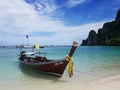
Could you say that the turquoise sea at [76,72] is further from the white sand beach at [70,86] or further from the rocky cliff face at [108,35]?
the rocky cliff face at [108,35]

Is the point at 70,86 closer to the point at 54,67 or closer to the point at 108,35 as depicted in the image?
the point at 54,67


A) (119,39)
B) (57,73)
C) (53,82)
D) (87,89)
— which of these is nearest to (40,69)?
(57,73)

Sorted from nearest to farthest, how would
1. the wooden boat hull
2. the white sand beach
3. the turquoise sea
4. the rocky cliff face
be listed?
the white sand beach → the wooden boat hull → the turquoise sea → the rocky cliff face

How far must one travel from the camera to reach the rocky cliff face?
413 feet

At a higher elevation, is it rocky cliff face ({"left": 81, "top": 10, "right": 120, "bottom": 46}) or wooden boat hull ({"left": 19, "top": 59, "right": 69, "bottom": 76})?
rocky cliff face ({"left": 81, "top": 10, "right": 120, "bottom": 46})

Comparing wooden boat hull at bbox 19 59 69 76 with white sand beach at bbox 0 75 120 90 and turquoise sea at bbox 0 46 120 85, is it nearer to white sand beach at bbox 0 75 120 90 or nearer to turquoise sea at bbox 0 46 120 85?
turquoise sea at bbox 0 46 120 85

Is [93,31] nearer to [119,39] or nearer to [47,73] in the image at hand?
[119,39]

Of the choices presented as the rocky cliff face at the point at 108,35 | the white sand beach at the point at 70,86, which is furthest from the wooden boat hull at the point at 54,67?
the rocky cliff face at the point at 108,35

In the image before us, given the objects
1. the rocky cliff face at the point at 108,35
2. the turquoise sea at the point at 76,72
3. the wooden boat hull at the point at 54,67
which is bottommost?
the turquoise sea at the point at 76,72

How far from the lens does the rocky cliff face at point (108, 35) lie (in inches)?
4959

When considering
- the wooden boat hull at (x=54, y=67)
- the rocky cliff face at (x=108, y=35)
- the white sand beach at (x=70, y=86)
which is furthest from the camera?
the rocky cliff face at (x=108, y=35)

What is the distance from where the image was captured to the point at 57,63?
13.4m

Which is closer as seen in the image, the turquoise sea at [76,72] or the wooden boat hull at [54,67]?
the wooden boat hull at [54,67]

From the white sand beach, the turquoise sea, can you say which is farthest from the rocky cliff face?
the white sand beach
